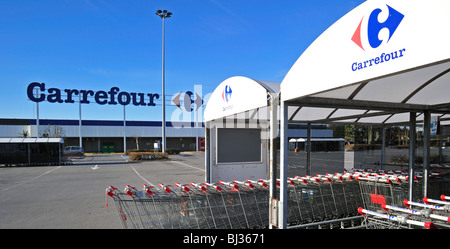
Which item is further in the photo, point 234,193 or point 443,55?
point 234,193

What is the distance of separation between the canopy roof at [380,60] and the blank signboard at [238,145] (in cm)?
356

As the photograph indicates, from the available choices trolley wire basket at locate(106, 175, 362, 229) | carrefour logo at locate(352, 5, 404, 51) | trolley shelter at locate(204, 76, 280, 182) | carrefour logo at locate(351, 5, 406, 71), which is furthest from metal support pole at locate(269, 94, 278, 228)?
trolley shelter at locate(204, 76, 280, 182)

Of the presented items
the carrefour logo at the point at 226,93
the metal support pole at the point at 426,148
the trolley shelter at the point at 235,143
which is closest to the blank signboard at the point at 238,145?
the trolley shelter at the point at 235,143

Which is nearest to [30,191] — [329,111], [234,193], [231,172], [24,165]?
[231,172]

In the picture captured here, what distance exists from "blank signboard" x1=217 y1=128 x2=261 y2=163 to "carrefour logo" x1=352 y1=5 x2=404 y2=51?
4.79 m

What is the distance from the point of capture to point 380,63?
2377mm

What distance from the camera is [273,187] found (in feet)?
12.4

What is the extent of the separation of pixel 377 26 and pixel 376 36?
3.5 inches

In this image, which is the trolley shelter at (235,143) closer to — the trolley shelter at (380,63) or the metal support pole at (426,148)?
the trolley shelter at (380,63)

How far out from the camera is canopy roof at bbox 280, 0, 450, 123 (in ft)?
6.66

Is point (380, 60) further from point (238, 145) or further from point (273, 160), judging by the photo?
point (238, 145)

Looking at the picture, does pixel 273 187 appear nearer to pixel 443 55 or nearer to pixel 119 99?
pixel 443 55

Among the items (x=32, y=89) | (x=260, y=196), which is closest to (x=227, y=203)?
(x=260, y=196)

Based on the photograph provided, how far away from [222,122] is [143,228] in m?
3.74
